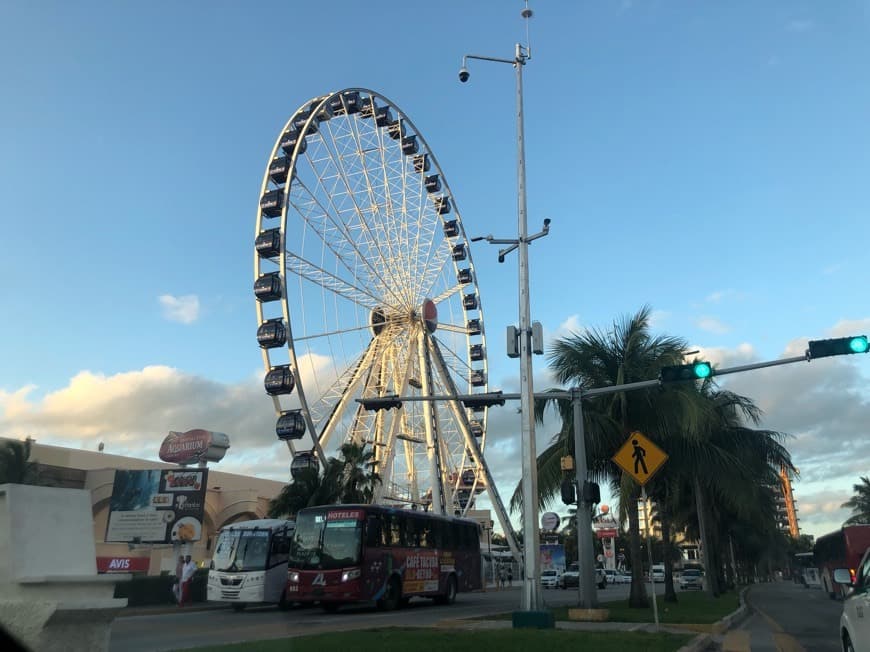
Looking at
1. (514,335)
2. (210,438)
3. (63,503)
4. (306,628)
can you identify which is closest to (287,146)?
(210,438)

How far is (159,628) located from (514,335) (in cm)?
1058

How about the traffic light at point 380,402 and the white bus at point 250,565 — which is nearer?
the traffic light at point 380,402

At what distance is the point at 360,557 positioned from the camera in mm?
22609

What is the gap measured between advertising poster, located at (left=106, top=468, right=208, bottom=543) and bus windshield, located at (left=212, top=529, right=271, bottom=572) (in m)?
8.11

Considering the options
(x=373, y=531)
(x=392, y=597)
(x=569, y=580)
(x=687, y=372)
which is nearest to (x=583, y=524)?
(x=687, y=372)

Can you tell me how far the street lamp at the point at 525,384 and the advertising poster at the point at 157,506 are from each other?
2183 centimetres

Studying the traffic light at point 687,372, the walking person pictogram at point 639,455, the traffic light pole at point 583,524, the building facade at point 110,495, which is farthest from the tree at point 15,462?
the walking person pictogram at point 639,455

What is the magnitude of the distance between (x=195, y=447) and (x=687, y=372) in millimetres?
29950

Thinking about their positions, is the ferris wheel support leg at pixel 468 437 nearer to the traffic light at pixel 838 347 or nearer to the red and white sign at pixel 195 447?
the red and white sign at pixel 195 447

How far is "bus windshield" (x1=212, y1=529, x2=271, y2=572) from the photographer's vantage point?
2523 cm

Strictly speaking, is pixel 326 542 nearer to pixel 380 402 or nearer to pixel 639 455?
pixel 380 402

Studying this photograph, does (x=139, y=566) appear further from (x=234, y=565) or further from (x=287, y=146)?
(x=287, y=146)

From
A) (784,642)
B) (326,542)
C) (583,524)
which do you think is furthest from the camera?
(326,542)

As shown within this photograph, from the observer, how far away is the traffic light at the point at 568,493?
17.5 metres
